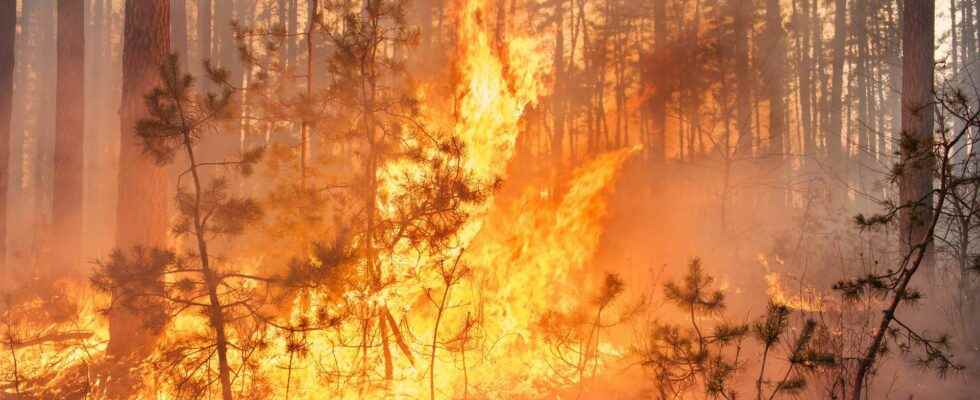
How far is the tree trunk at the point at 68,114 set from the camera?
11.8 metres

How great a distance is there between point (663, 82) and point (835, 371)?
43.6 feet

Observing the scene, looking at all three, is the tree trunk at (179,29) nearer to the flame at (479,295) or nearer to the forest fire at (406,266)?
the forest fire at (406,266)

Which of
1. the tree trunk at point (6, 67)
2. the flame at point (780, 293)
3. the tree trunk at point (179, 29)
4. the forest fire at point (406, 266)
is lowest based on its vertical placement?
the flame at point (780, 293)

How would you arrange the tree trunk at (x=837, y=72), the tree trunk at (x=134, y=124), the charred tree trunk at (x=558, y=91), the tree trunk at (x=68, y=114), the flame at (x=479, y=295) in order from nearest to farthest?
the flame at (x=479, y=295), the tree trunk at (x=134, y=124), the tree trunk at (x=68, y=114), the charred tree trunk at (x=558, y=91), the tree trunk at (x=837, y=72)

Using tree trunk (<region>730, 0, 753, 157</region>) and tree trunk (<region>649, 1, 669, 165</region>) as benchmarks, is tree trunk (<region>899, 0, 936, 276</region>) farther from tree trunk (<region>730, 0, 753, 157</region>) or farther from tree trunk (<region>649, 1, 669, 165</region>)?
tree trunk (<region>649, 1, 669, 165</region>)

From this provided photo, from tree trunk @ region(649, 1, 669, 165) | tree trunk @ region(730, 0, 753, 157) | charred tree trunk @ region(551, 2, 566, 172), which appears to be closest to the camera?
tree trunk @ region(649, 1, 669, 165)

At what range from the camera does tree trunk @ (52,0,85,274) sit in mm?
11758

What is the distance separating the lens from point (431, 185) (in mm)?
5934

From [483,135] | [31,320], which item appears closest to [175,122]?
[483,135]

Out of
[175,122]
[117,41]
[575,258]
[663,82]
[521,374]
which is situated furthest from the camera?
[117,41]

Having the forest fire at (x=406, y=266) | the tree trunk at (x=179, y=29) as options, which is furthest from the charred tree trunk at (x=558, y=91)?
the tree trunk at (x=179, y=29)

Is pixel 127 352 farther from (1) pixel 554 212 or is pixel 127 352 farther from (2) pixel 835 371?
(2) pixel 835 371

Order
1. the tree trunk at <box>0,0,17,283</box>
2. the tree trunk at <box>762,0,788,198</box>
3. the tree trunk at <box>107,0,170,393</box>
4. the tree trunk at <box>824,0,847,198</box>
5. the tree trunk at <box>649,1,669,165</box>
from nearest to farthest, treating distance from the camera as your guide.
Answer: the tree trunk at <box>107,0,170,393</box> < the tree trunk at <box>0,0,17,283</box> < the tree trunk at <box>649,1,669,165</box> < the tree trunk at <box>762,0,788,198</box> < the tree trunk at <box>824,0,847,198</box>

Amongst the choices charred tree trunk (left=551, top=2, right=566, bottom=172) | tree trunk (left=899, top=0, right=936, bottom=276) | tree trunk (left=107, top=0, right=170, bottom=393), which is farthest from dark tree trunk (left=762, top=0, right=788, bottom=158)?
tree trunk (left=107, top=0, right=170, bottom=393)
